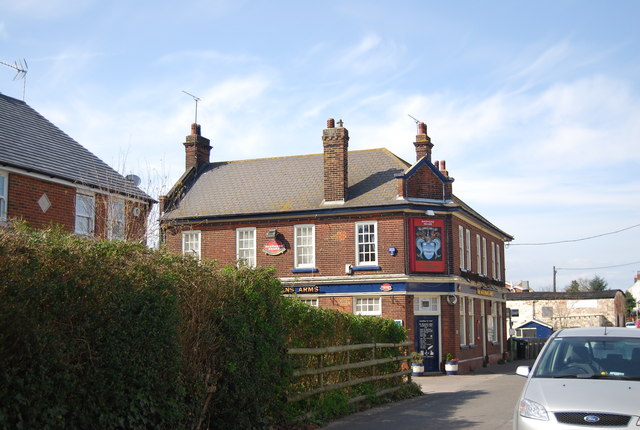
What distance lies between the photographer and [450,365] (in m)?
28.0

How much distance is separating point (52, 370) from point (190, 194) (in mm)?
27314

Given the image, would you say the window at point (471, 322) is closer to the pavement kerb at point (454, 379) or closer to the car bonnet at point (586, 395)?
the pavement kerb at point (454, 379)

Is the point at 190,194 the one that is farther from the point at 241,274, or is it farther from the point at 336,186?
the point at 241,274

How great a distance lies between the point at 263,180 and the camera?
3275 centimetres

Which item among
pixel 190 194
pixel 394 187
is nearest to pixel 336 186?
pixel 394 187

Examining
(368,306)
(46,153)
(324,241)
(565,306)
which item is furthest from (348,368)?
(565,306)

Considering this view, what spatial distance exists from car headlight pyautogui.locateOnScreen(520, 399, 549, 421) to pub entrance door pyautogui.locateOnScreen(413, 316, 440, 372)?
20.8 m

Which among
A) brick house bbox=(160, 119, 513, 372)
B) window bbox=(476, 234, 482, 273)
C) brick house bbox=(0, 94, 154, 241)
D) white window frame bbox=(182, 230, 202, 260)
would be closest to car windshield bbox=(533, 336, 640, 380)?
brick house bbox=(0, 94, 154, 241)

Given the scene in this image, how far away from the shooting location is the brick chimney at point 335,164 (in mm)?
29208

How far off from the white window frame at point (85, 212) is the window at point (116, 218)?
52 cm

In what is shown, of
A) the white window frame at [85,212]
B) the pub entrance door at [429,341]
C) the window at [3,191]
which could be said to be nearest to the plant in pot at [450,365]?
the pub entrance door at [429,341]

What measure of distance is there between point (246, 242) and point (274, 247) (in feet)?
4.86

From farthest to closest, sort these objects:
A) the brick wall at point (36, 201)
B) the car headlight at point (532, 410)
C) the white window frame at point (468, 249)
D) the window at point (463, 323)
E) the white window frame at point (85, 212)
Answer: the white window frame at point (468, 249) → the window at point (463, 323) → the white window frame at point (85, 212) → the brick wall at point (36, 201) → the car headlight at point (532, 410)

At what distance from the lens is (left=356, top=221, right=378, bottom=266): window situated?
1124 inches
